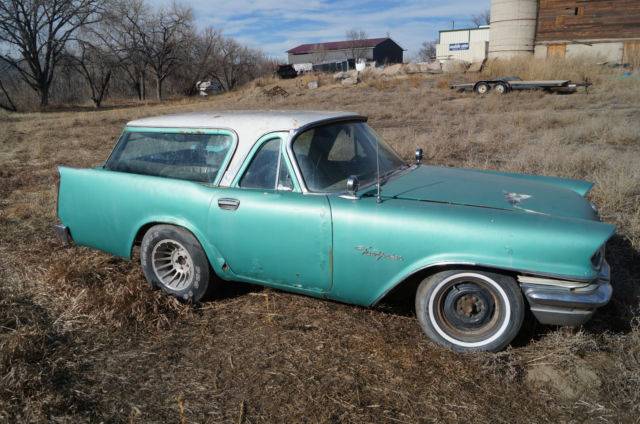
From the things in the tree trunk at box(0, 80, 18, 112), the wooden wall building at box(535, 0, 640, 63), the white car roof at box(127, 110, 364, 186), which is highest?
the wooden wall building at box(535, 0, 640, 63)

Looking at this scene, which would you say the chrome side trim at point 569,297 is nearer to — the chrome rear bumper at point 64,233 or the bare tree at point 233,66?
the chrome rear bumper at point 64,233

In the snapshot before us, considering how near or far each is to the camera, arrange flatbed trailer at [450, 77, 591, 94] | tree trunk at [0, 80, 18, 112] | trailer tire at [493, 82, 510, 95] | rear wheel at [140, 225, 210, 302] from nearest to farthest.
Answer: rear wheel at [140, 225, 210, 302]
flatbed trailer at [450, 77, 591, 94]
trailer tire at [493, 82, 510, 95]
tree trunk at [0, 80, 18, 112]

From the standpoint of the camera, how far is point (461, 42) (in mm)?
43344

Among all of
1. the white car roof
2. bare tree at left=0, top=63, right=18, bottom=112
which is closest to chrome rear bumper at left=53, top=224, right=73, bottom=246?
the white car roof

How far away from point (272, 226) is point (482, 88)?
64.9ft

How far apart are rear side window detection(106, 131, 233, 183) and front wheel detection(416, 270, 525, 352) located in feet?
5.74

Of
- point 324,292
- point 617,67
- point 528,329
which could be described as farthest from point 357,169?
point 617,67

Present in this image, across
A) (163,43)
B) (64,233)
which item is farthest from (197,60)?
(64,233)

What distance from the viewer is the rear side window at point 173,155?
3453 mm

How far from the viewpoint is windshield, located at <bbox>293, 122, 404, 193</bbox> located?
3183 mm

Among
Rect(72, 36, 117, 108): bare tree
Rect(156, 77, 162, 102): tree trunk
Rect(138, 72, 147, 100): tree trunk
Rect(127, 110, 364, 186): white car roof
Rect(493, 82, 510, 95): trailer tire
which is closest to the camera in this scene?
Rect(127, 110, 364, 186): white car roof

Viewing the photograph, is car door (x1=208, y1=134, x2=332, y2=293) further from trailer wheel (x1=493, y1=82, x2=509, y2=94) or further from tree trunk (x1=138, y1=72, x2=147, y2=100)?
tree trunk (x1=138, y1=72, x2=147, y2=100)

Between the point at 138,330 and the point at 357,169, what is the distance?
6.28 feet

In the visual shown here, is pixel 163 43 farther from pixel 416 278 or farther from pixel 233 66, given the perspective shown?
pixel 416 278
